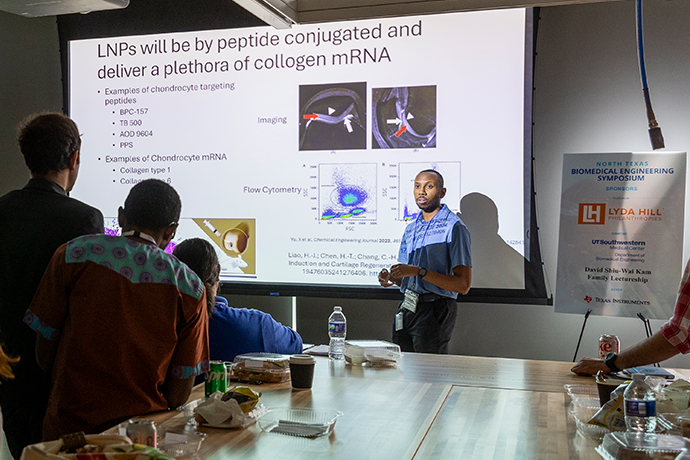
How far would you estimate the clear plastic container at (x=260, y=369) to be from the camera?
2.17 meters

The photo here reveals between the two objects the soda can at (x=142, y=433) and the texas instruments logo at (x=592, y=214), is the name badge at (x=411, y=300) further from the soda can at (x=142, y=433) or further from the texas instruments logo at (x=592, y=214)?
the soda can at (x=142, y=433)

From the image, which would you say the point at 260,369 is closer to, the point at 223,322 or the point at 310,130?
the point at 223,322

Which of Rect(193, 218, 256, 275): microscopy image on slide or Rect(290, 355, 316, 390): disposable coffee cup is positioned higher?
Rect(193, 218, 256, 275): microscopy image on slide

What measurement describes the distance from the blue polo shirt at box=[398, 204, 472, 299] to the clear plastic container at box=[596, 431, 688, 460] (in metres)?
2.06

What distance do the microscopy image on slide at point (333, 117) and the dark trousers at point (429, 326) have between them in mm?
1255

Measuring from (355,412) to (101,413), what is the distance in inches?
28.2

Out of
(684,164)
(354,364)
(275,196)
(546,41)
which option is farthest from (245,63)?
(684,164)

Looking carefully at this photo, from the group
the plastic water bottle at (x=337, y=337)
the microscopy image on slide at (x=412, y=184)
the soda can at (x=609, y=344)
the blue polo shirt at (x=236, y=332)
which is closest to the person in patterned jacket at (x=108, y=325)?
the blue polo shirt at (x=236, y=332)

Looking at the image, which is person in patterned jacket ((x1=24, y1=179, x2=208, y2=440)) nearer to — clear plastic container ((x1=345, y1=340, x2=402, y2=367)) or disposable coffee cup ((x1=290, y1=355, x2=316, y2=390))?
disposable coffee cup ((x1=290, y1=355, x2=316, y2=390))

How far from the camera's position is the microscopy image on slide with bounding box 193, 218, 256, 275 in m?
4.45

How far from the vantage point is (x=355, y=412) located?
1815 millimetres

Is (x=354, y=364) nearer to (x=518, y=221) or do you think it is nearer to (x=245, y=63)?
(x=518, y=221)

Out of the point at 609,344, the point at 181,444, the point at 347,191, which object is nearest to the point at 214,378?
the point at 181,444

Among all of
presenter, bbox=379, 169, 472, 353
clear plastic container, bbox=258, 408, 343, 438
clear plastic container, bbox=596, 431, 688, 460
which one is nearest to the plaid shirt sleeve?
clear plastic container, bbox=596, 431, 688, 460
